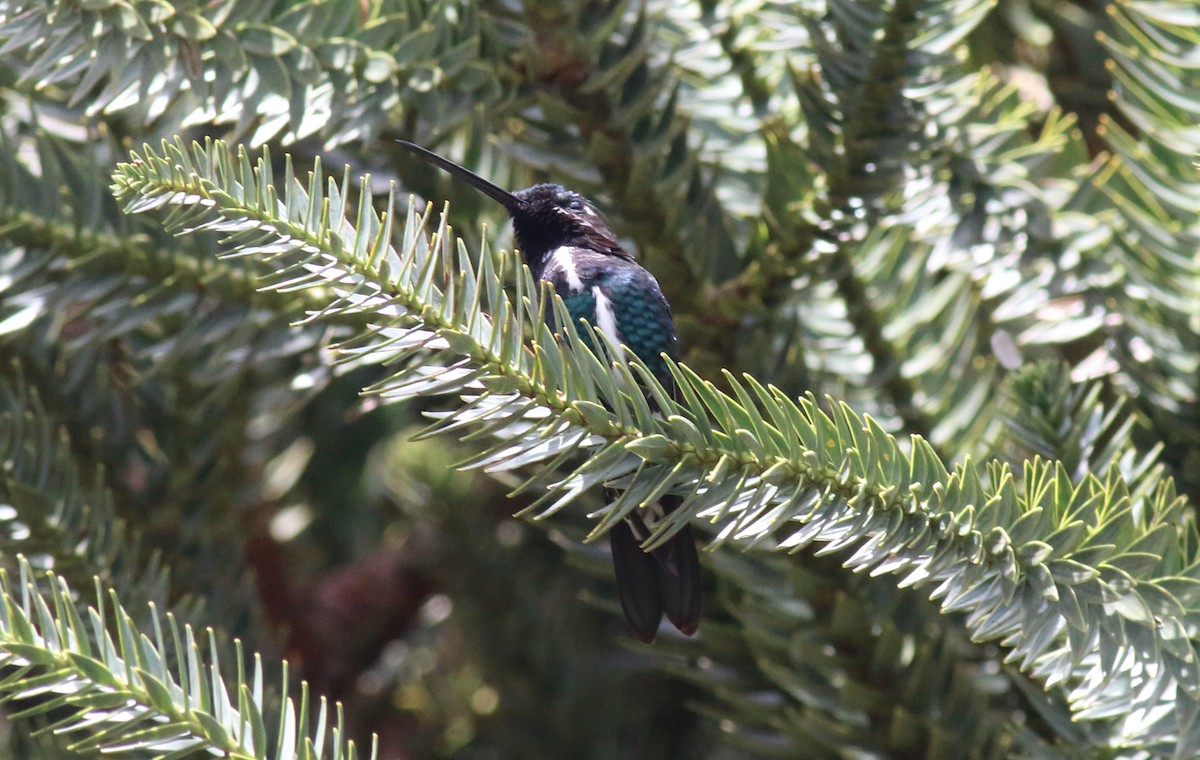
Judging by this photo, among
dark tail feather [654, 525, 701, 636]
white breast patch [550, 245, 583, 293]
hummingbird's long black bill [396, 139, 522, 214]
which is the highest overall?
hummingbird's long black bill [396, 139, 522, 214]

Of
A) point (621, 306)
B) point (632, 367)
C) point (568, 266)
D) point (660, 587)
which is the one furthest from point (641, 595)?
point (568, 266)

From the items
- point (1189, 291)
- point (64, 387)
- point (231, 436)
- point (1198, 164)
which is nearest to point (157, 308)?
point (64, 387)

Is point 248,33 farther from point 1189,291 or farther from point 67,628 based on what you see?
point 1189,291

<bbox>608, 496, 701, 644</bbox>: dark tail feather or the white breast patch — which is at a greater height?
the white breast patch

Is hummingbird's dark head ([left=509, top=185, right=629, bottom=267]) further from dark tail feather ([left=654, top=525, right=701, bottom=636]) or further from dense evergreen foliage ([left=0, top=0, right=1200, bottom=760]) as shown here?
dark tail feather ([left=654, top=525, right=701, bottom=636])

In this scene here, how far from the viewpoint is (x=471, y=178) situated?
1.45 m

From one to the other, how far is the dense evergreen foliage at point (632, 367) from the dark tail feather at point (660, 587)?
0.16ft

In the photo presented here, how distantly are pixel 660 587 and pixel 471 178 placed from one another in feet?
1.81

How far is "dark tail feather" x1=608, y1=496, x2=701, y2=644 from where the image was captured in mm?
1327

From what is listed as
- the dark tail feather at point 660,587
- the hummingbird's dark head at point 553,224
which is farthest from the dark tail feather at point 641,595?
the hummingbird's dark head at point 553,224

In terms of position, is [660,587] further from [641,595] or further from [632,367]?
[632,367]

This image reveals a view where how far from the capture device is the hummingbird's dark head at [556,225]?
5.73 ft

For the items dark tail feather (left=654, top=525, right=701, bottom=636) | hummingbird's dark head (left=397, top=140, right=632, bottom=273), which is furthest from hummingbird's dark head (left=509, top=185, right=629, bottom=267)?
dark tail feather (left=654, top=525, right=701, bottom=636)

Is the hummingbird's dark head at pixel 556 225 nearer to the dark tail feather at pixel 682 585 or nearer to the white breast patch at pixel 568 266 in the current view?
the white breast patch at pixel 568 266
